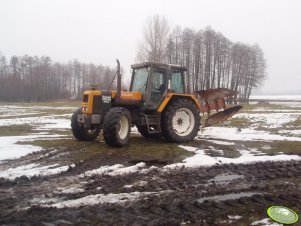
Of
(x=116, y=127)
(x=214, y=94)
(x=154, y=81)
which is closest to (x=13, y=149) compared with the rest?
(x=116, y=127)

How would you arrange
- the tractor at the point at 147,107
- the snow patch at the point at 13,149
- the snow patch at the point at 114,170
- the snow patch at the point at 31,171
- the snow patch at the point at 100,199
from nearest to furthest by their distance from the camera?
the snow patch at the point at 100,199
the snow patch at the point at 31,171
the snow patch at the point at 114,170
the snow patch at the point at 13,149
the tractor at the point at 147,107

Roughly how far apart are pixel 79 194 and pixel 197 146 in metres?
5.41

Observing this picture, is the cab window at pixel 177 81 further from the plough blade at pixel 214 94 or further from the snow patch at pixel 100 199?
the snow patch at pixel 100 199

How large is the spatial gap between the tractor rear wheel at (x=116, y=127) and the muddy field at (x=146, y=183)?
0.26 metres

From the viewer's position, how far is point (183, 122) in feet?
36.6

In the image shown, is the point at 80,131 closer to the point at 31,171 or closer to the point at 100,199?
the point at 31,171

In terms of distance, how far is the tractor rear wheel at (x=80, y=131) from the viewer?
1059 centimetres

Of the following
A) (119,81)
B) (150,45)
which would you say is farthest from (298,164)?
(150,45)

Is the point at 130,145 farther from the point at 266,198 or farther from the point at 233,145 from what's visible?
the point at 266,198

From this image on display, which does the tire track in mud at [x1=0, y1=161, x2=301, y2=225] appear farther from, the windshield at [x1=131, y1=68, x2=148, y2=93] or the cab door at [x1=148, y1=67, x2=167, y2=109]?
the windshield at [x1=131, y1=68, x2=148, y2=93]

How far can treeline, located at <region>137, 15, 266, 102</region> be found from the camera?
168 ft

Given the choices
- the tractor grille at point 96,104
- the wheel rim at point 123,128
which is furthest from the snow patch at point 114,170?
the tractor grille at point 96,104

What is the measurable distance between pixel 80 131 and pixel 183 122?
338 cm

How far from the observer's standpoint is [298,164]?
301 inches
